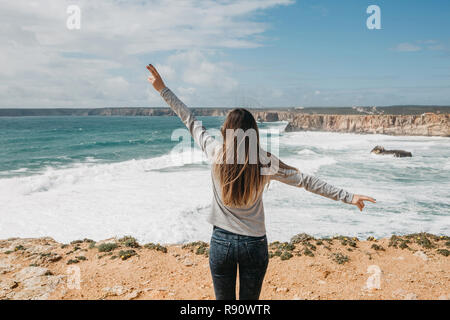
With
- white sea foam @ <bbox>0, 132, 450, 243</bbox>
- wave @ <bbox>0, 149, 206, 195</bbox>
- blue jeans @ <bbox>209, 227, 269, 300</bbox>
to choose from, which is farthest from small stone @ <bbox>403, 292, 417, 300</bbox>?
wave @ <bbox>0, 149, 206, 195</bbox>

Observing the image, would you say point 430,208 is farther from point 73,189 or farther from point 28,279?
point 73,189

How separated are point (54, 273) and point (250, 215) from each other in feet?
18.6

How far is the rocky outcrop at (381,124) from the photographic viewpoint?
54938mm

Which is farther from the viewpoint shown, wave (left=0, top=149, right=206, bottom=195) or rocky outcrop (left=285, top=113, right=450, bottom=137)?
rocky outcrop (left=285, top=113, right=450, bottom=137)

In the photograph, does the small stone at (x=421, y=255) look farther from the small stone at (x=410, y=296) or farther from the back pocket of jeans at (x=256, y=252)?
the back pocket of jeans at (x=256, y=252)

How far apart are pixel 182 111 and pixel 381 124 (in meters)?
69.5

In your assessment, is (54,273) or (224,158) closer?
(224,158)

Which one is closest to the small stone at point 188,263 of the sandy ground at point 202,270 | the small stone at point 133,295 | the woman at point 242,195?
the sandy ground at point 202,270

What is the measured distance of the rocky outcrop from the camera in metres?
54.9

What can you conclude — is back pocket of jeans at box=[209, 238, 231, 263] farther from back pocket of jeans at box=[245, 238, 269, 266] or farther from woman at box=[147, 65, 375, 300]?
back pocket of jeans at box=[245, 238, 269, 266]

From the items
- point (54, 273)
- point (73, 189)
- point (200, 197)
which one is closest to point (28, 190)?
point (73, 189)

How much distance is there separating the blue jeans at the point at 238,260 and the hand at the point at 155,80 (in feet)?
4.03

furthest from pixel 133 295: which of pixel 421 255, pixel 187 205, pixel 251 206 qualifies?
pixel 187 205
